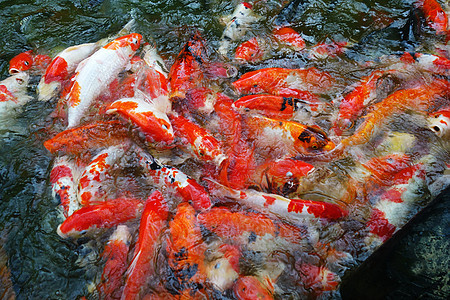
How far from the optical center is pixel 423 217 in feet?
7.81

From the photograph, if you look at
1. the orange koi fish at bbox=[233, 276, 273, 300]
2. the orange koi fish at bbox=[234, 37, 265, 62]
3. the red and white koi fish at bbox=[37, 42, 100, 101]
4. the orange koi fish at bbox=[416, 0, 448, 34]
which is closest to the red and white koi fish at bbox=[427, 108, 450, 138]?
the orange koi fish at bbox=[416, 0, 448, 34]

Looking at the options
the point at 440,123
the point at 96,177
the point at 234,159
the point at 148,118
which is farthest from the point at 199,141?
the point at 440,123

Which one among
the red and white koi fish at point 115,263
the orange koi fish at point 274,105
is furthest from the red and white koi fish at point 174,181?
the orange koi fish at point 274,105

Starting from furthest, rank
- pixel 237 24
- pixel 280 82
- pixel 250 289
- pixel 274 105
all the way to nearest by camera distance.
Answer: pixel 237 24, pixel 280 82, pixel 274 105, pixel 250 289

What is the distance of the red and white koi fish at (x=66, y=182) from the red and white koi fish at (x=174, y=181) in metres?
0.66

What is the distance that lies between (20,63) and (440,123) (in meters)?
5.28

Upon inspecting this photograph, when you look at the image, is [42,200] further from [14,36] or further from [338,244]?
[14,36]

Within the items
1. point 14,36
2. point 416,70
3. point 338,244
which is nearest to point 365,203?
point 338,244

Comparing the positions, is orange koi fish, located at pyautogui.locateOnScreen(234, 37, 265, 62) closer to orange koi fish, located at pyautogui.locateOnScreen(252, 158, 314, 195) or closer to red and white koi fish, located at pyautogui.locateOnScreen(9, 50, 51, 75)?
orange koi fish, located at pyautogui.locateOnScreen(252, 158, 314, 195)

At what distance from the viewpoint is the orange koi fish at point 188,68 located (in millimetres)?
3711

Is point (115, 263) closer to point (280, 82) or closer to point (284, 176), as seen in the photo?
point (284, 176)

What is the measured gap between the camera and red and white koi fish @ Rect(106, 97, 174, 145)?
320 centimetres

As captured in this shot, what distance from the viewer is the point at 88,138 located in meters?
3.29

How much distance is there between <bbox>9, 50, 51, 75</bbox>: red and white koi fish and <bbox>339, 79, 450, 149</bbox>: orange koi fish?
4130 mm
